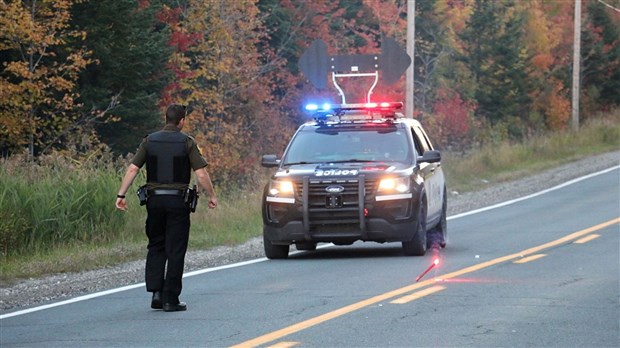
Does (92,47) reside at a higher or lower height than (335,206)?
higher

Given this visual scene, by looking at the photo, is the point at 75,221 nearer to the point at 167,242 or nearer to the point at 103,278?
the point at 103,278

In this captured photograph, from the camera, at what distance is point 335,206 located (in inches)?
680

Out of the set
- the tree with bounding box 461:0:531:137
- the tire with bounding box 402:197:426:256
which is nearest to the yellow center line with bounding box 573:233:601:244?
the tire with bounding box 402:197:426:256

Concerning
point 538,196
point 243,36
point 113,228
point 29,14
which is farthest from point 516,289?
point 243,36

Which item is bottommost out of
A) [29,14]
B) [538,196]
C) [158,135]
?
[538,196]

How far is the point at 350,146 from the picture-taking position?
1855 centimetres

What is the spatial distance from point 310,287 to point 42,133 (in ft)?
67.9

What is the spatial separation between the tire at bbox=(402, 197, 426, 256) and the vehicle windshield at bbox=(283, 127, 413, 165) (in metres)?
0.88

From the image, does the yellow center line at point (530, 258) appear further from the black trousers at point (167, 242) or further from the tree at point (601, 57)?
the tree at point (601, 57)

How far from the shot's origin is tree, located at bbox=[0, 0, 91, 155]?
31.6 meters

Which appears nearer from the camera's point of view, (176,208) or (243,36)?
(176,208)

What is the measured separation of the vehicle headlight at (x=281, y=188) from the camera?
57.3 feet

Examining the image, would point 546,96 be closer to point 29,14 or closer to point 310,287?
point 29,14

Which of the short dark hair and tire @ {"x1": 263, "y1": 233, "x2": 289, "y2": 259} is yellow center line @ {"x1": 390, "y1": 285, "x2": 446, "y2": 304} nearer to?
the short dark hair
